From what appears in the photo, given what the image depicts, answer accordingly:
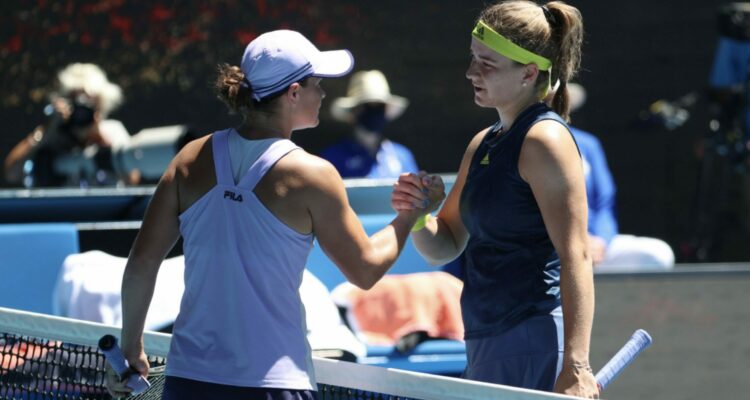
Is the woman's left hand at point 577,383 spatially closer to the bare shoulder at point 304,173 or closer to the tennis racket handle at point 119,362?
the bare shoulder at point 304,173

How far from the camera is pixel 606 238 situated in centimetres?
700

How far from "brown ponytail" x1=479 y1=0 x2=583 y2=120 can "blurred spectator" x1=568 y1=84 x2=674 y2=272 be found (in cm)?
354

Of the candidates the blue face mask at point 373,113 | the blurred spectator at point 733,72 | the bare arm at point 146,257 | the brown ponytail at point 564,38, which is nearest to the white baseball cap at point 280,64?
the bare arm at point 146,257

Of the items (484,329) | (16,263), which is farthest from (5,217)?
(484,329)

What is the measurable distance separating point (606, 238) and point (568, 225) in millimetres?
4296

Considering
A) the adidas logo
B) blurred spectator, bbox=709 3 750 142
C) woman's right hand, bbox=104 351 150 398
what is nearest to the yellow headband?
the adidas logo

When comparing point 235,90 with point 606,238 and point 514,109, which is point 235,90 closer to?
point 514,109

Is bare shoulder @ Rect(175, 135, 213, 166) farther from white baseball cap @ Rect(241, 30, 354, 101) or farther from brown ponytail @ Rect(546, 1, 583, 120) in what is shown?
brown ponytail @ Rect(546, 1, 583, 120)

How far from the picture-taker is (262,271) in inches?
106

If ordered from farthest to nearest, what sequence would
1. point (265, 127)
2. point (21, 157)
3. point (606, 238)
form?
point (21, 157), point (606, 238), point (265, 127)

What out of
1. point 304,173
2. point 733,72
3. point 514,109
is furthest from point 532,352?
point 733,72

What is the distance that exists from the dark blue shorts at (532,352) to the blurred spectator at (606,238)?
11.8 ft

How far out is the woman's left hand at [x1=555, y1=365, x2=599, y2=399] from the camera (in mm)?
2729

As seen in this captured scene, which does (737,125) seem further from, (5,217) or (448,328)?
(5,217)
